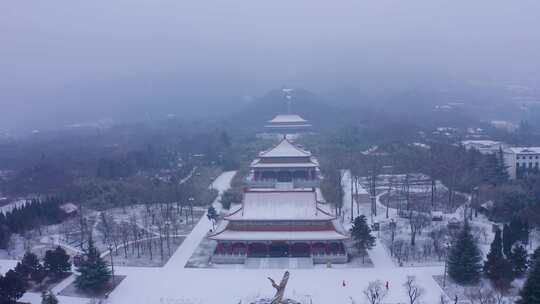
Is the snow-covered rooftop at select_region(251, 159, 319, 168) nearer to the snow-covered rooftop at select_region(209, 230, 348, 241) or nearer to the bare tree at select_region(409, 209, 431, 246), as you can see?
the bare tree at select_region(409, 209, 431, 246)

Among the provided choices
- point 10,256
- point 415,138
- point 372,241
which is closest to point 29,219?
point 10,256

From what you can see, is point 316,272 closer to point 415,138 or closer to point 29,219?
point 29,219

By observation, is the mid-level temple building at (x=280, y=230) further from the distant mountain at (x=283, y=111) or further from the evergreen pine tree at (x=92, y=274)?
the distant mountain at (x=283, y=111)

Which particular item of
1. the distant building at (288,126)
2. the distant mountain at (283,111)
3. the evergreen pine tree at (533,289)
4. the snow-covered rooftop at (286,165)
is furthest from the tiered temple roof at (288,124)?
the evergreen pine tree at (533,289)

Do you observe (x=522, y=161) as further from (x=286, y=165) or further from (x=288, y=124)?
(x=288, y=124)

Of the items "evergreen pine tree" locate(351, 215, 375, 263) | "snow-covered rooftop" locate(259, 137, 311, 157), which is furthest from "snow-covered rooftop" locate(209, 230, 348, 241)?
"snow-covered rooftop" locate(259, 137, 311, 157)

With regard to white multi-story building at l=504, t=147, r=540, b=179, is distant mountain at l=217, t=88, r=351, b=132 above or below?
above

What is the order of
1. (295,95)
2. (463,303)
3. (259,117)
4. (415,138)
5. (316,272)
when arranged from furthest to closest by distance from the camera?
(295,95) < (259,117) < (415,138) < (316,272) < (463,303)
